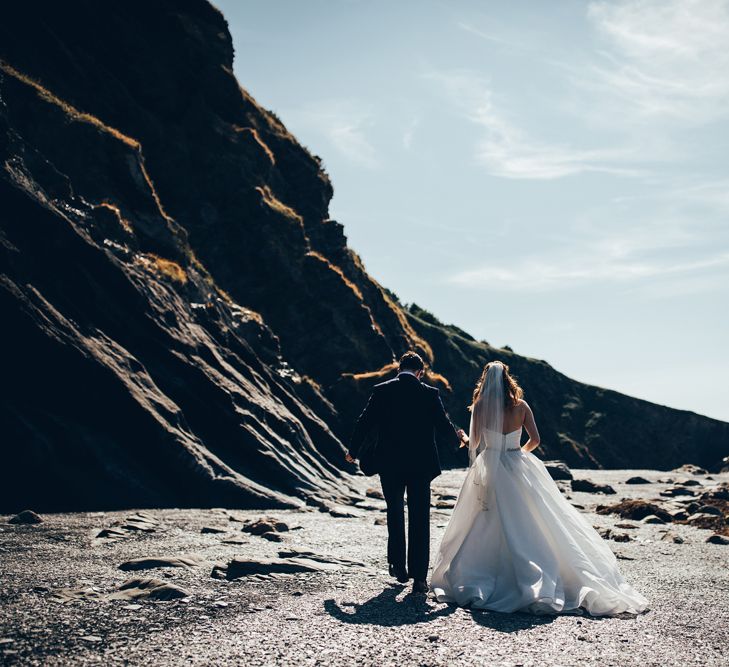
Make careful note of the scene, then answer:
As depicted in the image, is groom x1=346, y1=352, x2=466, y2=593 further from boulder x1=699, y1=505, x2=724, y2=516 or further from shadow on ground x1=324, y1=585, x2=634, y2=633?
boulder x1=699, y1=505, x2=724, y2=516

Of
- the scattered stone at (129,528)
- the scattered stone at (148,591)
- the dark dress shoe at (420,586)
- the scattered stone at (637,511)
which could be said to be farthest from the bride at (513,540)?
the scattered stone at (637,511)

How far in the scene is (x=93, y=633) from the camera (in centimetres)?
564

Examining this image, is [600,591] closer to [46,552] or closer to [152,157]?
[46,552]

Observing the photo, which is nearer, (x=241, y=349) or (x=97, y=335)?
(x=97, y=335)

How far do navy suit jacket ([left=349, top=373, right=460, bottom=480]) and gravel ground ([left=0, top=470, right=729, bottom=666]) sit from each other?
1669mm

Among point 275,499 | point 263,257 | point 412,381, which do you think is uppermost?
point 263,257

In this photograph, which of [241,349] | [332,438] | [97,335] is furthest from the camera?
[332,438]

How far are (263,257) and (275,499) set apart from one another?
29.9 metres

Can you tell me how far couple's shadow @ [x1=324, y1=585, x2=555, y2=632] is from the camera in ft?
22.2

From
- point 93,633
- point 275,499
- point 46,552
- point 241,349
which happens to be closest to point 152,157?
point 241,349

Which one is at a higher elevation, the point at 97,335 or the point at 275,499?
the point at 97,335

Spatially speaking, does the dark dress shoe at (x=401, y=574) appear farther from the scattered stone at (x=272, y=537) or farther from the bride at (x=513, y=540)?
the scattered stone at (x=272, y=537)

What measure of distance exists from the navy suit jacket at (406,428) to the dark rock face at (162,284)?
930 cm

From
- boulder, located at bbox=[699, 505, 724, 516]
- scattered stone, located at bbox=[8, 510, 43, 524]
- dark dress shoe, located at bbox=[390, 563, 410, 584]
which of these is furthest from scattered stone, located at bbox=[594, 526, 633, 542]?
scattered stone, located at bbox=[8, 510, 43, 524]
